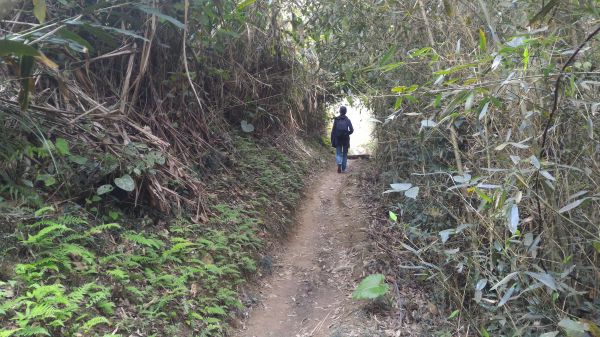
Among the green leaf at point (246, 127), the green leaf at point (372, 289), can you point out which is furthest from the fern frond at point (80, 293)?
the green leaf at point (246, 127)

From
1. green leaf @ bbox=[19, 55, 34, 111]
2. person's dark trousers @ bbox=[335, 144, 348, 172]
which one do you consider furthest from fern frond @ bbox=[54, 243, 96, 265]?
person's dark trousers @ bbox=[335, 144, 348, 172]

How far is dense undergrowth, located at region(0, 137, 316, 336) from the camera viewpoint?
362 cm

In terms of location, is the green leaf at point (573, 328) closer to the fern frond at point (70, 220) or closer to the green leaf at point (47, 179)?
the fern frond at point (70, 220)

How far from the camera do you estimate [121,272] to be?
4.40 m

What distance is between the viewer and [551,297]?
371cm

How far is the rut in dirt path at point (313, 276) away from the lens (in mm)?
5383

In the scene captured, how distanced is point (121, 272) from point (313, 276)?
3.08 meters

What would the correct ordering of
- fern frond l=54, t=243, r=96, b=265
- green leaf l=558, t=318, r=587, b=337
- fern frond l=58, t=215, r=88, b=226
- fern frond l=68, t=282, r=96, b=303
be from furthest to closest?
fern frond l=58, t=215, r=88, b=226, fern frond l=54, t=243, r=96, b=265, fern frond l=68, t=282, r=96, b=303, green leaf l=558, t=318, r=587, b=337

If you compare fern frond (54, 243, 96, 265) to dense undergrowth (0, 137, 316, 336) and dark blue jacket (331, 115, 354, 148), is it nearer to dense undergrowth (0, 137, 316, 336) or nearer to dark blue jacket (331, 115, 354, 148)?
dense undergrowth (0, 137, 316, 336)

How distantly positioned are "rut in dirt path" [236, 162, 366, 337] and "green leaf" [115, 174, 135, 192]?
218cm

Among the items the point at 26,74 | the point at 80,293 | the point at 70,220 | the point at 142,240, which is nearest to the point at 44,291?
the point at 80,293

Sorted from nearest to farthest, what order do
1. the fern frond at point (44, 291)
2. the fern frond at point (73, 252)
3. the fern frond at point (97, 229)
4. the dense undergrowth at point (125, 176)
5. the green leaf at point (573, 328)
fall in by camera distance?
the green leaf at point (573, 328) → the fern frond at point (44, 291) → the dense undergrowth at point (125, 176) → the fern frond at point (73, 252) → the fern frond at point (97, 229)

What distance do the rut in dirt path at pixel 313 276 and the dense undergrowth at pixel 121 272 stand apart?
465 mm

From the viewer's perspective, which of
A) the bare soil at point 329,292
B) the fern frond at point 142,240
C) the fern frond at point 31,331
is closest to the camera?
the fern frond at point 31,331
